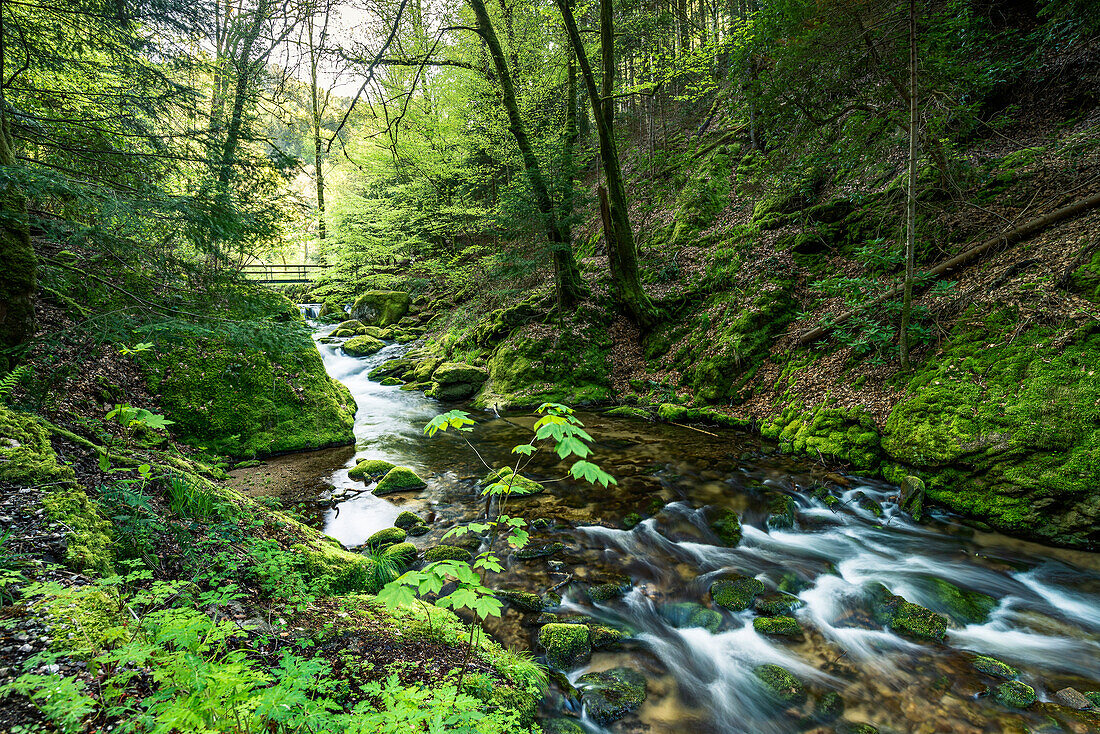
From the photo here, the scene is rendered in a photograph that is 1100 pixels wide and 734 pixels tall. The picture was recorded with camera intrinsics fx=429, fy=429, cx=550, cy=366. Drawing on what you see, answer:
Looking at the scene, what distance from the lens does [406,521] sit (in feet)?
19.3

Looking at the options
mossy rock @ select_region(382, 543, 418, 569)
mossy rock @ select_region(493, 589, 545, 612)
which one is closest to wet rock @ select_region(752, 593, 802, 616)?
mossy rock @ select_region(493, 589, 545, 612)

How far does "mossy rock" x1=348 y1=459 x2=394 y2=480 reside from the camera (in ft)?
23.8

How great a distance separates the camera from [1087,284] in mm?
5434

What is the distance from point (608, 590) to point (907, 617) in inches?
113

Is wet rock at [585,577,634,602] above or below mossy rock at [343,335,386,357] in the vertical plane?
below

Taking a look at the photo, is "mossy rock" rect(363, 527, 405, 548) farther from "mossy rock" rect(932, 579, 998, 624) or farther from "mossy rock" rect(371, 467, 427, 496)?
"mossy rock" rect(932, 579, 998, 624)

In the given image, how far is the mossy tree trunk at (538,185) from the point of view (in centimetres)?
994

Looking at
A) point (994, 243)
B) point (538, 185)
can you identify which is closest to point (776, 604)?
point (994, 243)

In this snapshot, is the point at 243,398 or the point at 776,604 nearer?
the point at 776,604

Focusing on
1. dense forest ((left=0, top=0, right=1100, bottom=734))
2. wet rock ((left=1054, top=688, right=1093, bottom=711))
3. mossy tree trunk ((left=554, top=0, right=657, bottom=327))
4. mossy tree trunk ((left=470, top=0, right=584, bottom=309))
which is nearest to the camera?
dense forest ((left=0, top=0, right=1100, bottom=734))

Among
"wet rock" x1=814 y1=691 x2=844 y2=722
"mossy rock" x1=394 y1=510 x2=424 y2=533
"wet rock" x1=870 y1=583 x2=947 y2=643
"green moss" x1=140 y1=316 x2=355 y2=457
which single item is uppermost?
"green moss" x1=140 y1=316 x2=355 y2=457

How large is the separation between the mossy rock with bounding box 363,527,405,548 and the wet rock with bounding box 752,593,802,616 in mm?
4161

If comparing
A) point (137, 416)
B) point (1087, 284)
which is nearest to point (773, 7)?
point (1087, 284)

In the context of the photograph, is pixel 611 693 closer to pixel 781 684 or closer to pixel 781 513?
pixel 781 684
